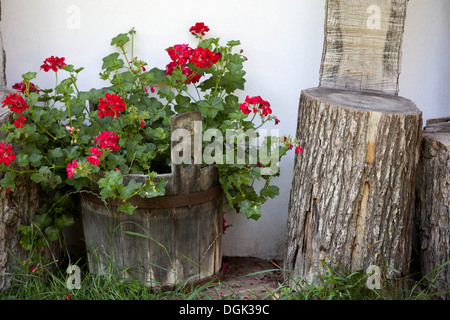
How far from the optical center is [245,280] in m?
3.07

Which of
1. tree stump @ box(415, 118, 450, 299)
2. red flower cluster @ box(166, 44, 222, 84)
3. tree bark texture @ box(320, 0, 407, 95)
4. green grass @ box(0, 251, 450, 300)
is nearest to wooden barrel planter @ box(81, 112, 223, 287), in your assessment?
green grass @ box(0, 251, 450, 300)

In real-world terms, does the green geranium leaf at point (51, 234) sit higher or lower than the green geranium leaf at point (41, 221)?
lower

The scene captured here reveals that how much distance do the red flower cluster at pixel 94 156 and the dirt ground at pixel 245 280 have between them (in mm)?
832

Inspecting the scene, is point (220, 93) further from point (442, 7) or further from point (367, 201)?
point (442, 7)

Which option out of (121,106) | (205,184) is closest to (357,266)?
(205,184)

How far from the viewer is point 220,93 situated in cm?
296

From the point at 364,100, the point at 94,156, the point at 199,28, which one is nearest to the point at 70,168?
the point at 94,156

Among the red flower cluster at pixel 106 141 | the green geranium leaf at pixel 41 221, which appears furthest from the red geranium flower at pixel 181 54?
the green geranium leaf at pixel 41 221

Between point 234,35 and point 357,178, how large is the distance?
108cm

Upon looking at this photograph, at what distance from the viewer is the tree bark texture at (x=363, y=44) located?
291cm

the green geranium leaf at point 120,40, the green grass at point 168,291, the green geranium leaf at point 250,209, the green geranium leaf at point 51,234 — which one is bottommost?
the green grass at point 168,291

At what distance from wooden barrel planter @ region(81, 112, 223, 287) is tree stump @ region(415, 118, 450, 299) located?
1.03 metres

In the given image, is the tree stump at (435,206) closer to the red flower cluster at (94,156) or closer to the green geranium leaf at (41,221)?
the red flower cluster at (94,156)

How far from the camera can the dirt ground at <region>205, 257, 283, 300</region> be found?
2828 millimetres
